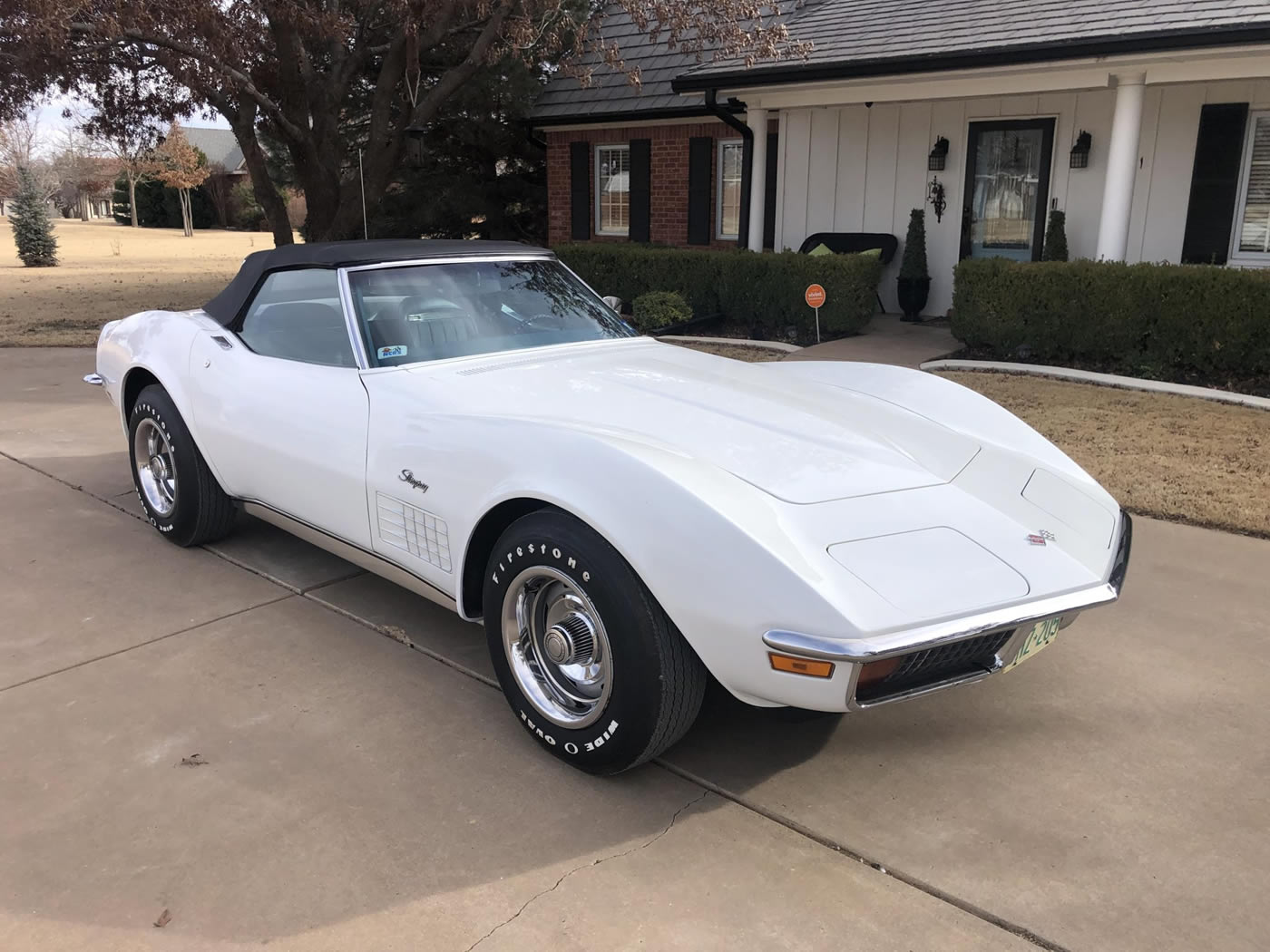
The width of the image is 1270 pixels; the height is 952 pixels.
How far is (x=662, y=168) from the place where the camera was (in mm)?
15102

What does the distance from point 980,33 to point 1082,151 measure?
5.89 ft

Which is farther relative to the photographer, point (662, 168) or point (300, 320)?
point (662, 168)

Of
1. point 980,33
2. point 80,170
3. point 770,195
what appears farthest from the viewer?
point 80,170

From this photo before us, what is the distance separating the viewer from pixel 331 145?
13.7 m

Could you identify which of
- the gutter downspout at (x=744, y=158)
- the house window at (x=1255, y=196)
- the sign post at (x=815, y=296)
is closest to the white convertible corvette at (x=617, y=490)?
the sign post at (x=815, y=296)

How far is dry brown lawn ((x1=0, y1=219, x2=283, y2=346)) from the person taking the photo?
43.0 ft

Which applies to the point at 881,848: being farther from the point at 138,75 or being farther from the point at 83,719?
the point at 138,75

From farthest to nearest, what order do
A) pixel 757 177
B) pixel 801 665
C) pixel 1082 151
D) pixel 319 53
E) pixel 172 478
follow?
pixel 319 53 → pixel 757 177 → pixel 1082 151 → pixel 172 478 → pixel 801 665

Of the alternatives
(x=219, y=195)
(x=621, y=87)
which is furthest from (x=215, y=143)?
(x=621, y=87)

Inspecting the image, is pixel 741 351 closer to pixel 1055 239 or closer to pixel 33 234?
pixel 1055 239

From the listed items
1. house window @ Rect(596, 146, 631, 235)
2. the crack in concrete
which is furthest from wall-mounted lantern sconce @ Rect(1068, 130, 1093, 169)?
the crack in concrete

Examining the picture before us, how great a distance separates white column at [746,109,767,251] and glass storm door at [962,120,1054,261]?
2.42 metres

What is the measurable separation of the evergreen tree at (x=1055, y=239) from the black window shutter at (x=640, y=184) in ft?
20.5

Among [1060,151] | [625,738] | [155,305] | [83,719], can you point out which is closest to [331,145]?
[155,305]
